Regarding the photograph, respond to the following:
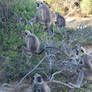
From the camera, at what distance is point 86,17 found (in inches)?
628

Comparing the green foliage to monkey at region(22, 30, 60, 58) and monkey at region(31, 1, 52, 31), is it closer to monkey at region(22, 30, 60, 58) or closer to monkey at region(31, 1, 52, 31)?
monkey at region(31, 1, 52, 31)

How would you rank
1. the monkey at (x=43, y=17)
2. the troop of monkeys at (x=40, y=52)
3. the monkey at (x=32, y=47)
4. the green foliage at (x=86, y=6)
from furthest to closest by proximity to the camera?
1. the green foliage at (x=86, y=6)
2. the monkey at (x=43, y=17)
3. the monkey at (x=32, y=47)
4. the troop of monkeys at (x=40, y=52)

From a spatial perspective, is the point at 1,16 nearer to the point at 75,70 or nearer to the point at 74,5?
the point at 75,70

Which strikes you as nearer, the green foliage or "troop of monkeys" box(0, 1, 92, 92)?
"troop of monkeys" box(0, 1, 92, 92)

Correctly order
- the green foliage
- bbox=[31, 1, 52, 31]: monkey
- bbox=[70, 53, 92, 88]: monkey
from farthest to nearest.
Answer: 1. the green foliage
2. bbox=[31, 1, 52, 31]: monkey
3. bbox=[70, 53, 92, 88]: monkey

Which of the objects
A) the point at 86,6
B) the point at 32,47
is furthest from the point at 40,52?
the point at 86,6

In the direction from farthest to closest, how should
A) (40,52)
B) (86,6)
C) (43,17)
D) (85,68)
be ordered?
(86,6)
(43,17)
(40,52)
(85,68)

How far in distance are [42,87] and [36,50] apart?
6.92ft

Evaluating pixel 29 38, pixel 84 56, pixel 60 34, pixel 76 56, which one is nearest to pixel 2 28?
pixel 29 38

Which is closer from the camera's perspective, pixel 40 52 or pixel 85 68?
pixel 85 68

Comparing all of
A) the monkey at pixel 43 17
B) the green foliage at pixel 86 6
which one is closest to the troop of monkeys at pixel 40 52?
the monkey at pixel 43 17

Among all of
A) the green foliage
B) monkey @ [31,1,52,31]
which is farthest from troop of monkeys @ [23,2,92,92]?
the green foliage

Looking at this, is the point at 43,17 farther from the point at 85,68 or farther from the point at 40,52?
the point at 85,68

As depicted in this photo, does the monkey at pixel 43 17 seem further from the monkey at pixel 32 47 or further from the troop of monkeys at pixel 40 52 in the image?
the monkey at pixel 32 47
